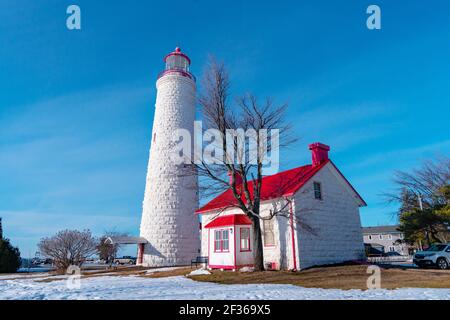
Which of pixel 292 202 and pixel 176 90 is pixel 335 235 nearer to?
pixel 292 202

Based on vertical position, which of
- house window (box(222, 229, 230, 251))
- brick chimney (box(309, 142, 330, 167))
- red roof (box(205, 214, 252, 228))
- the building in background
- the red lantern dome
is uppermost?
the red lantern dome

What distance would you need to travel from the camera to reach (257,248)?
53.8 feet

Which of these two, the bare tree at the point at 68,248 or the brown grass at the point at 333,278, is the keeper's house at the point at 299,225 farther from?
the bare tree at the point at 68,248

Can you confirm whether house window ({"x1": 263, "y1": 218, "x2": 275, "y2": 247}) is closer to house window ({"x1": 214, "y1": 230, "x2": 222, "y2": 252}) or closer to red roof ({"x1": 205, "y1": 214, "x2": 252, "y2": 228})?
red roof ({"x1": 205, "y1": 214, "x2": 252, "y2": 228})

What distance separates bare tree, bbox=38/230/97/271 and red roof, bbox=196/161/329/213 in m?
10.9

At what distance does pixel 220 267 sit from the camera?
59.2 ft

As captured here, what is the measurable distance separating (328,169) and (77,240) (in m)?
20.6

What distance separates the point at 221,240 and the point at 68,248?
13.8 metres

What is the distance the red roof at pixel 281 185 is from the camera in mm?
17641

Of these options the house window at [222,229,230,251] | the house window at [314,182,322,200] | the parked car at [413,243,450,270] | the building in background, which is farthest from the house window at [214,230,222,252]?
the building in background

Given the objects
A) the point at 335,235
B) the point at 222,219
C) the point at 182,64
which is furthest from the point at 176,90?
the point at 335,235

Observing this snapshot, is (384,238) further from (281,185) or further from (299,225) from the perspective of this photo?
(299,225)

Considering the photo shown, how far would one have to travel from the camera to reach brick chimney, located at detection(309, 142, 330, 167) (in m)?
20.2

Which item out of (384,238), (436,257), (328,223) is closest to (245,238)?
(328,223)
